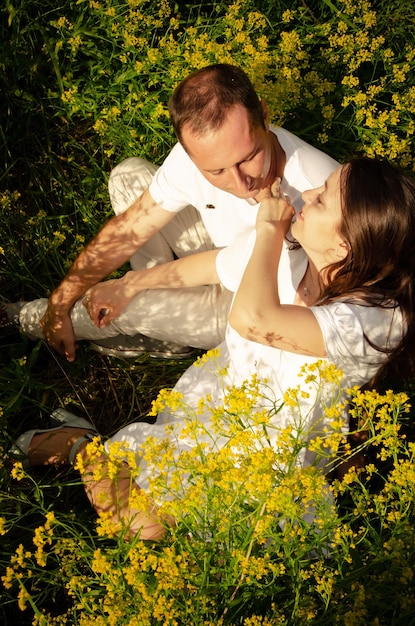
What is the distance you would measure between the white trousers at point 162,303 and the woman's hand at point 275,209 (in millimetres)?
723

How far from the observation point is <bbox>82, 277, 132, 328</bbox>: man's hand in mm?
3141

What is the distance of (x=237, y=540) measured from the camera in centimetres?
209

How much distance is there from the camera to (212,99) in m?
2.53

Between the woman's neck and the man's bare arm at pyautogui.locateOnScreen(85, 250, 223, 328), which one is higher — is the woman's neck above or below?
above

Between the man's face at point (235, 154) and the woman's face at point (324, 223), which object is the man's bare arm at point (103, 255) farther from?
the woman's face at point (324, 223)

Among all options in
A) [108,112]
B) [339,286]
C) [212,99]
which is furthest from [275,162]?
[108,112]

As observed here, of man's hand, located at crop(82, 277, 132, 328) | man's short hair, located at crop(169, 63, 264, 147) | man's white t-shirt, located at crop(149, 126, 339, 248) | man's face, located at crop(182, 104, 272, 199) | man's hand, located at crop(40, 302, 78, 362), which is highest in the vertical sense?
man's short hair, located at crop(169, 63, 264, 147)

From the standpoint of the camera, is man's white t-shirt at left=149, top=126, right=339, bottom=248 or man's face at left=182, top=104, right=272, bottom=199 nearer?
man's face at left=182, top=104, right=272, bottom=199

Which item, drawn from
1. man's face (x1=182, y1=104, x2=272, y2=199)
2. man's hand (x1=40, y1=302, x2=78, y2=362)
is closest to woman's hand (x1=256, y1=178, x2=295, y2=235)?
man's face (x1=182, y1=104, x2=272, y2=199)

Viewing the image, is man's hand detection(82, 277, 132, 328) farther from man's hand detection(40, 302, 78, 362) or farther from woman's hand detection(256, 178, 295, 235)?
woman's hand detection(256, 178, 295, 235)

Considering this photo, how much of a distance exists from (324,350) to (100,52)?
234 cm

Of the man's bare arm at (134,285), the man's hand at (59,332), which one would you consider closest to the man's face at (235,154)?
the man's bare arm at (134,285)

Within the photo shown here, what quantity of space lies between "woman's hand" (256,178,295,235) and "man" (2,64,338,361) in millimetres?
171

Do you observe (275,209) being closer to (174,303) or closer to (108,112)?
(174,303)
